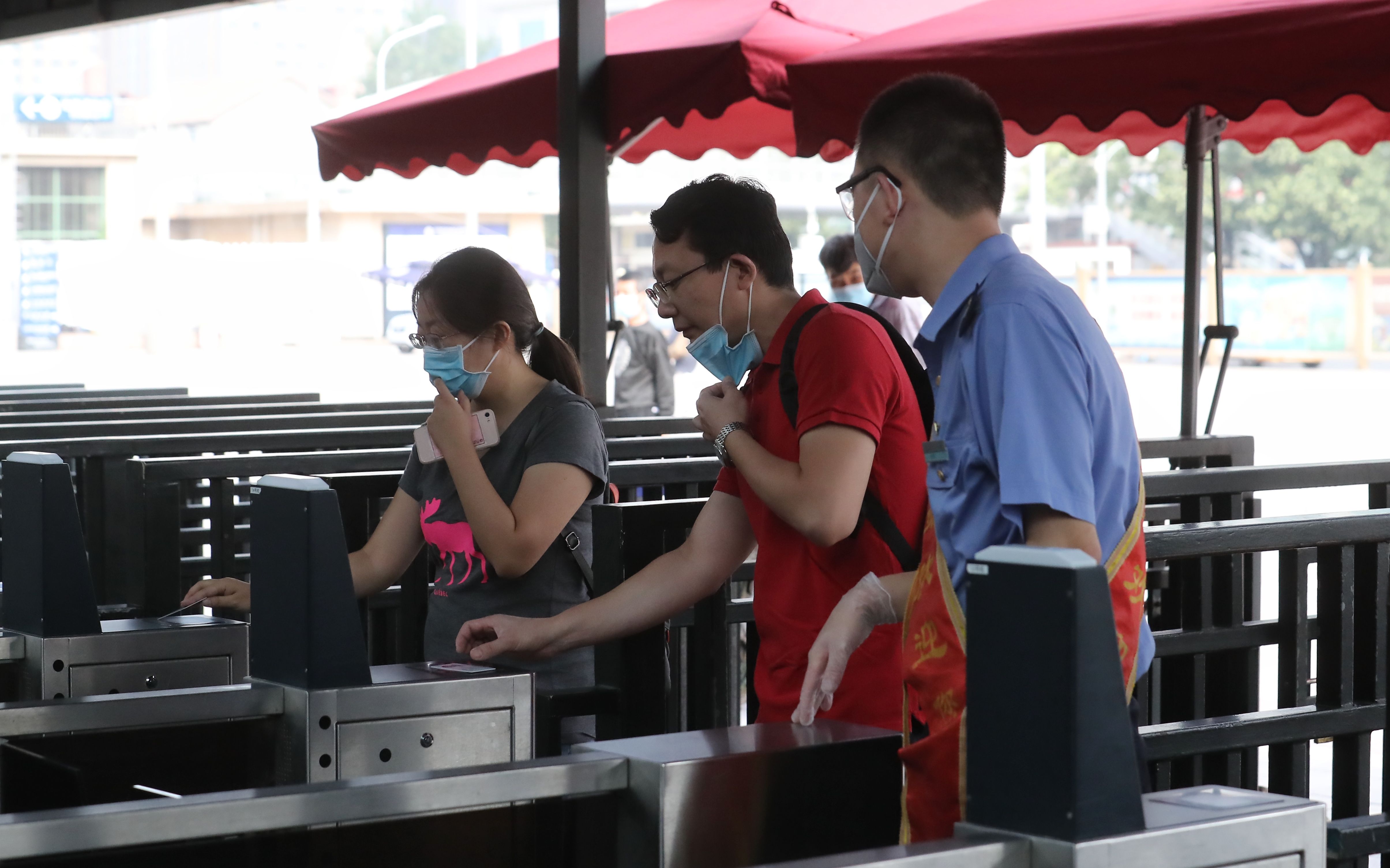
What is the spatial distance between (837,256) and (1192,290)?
1.88 meters

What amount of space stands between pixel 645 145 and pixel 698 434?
298cm

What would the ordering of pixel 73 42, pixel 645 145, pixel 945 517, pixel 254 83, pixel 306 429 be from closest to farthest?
pixel 945 517 < pixel 306 429 < pixel 645 145 < pixel 254 83 < pixel 73 42

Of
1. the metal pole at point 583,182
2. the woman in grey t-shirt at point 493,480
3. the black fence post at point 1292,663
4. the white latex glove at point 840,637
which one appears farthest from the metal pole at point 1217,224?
the white latex glove at point 840,637

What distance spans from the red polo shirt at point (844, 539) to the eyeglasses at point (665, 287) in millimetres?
250

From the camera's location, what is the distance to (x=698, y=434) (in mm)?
4625

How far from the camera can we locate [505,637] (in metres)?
2.10

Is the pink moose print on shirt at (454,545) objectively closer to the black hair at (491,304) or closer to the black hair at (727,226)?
the black hair at (491,304)

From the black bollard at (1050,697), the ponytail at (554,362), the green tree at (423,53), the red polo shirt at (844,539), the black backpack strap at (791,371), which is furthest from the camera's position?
the green tree at (423,53)

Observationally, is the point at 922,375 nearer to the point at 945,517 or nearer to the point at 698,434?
the point at 945,517

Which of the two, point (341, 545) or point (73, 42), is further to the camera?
point (73, 42)

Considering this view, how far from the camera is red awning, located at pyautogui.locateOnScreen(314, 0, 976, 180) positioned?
518 cm

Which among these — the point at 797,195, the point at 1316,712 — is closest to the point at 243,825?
the point at 1316,712

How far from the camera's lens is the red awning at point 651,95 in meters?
5.18

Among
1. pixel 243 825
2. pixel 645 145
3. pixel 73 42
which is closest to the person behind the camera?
pixel 243 825
